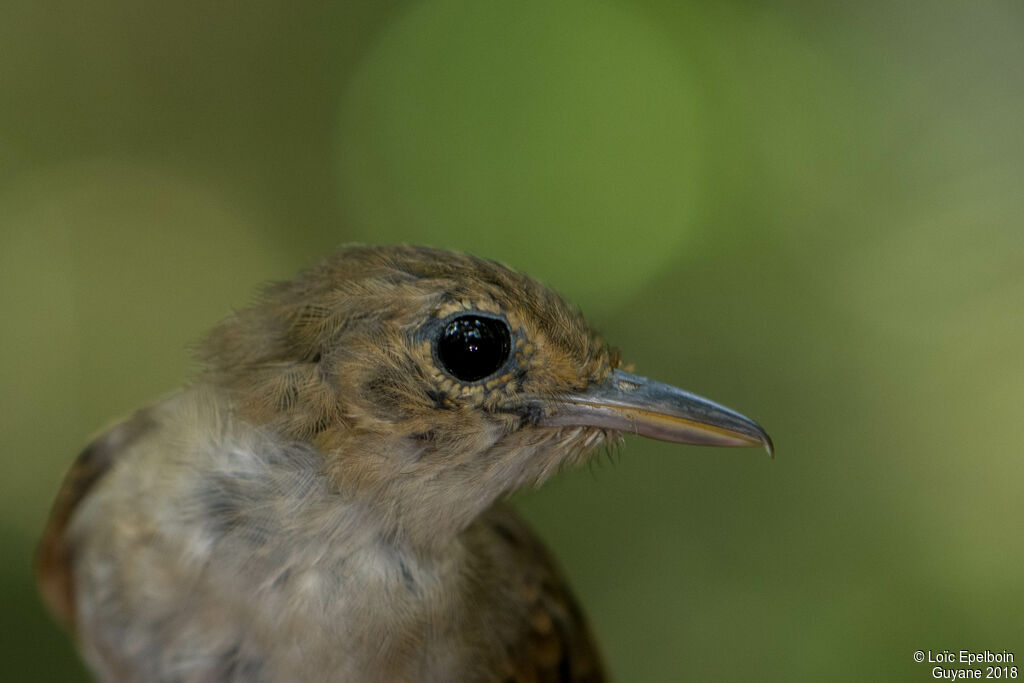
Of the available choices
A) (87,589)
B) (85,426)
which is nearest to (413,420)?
(87,589)

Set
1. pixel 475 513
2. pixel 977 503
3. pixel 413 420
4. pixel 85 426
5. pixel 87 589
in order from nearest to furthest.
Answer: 1. pixel 413 420
2. pixel 475 513
3. pixel 87 589
4. pixel 977 503
5. pixel 85 426

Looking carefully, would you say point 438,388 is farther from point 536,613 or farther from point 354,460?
point 536,613

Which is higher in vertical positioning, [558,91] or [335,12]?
[335,12]

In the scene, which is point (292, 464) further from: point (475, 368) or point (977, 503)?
point (977, 503)

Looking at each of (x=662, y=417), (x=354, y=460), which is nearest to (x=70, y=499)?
(x=354, y=460)

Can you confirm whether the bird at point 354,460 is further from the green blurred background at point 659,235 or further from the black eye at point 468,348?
the green blurred background at point 659,235

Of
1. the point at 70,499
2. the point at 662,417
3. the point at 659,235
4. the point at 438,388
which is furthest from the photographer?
the point at 659,235

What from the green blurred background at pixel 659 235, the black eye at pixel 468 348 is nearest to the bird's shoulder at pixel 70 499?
the black eye at pixel 468 348
